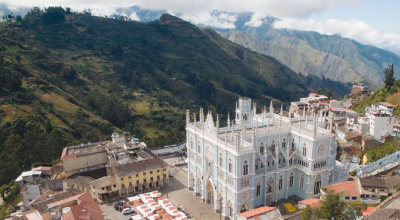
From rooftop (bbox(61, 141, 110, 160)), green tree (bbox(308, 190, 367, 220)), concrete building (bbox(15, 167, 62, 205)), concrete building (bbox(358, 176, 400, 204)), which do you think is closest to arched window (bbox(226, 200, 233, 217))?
green tree (bbox(308, 190, 367, 220))

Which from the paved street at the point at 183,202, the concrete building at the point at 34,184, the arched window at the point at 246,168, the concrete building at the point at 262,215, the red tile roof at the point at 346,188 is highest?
the arched window at the point at 246,168

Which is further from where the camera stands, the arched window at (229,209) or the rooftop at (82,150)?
the rooftop at (82,150)

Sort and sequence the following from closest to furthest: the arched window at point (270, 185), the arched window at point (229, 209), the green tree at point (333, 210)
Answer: the green tree at point (333, 210) → the arched window at point (229, 209) → the arched window at point (270, 185)

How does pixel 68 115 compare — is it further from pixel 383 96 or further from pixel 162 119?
pixel 383 96

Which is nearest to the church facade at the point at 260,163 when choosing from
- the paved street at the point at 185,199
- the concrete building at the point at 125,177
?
the paved street at the point at 185,199

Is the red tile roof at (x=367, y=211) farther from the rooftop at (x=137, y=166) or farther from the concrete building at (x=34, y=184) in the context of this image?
the concrete building at (x=34, y=184)

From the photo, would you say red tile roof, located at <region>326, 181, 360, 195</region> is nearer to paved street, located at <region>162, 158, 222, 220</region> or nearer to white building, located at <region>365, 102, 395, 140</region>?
paved street, located at <region>162, 158, 222, 220</region>

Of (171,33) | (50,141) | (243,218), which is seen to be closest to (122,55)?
(171,33)
